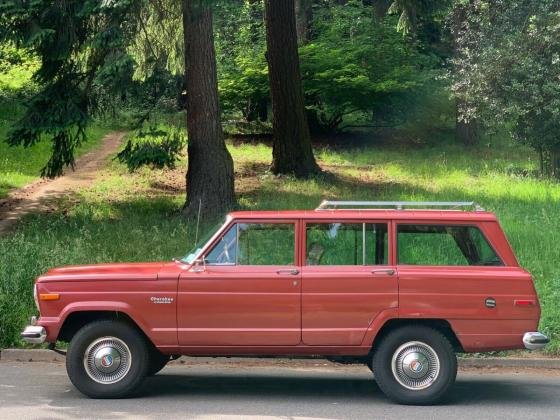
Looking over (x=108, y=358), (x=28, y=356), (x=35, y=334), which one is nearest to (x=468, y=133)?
(x=28, y=356)

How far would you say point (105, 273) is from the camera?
8000mm

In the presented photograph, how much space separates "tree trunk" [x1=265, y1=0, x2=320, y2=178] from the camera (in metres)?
21.0

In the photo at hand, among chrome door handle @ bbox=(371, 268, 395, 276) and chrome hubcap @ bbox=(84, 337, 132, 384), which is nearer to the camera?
chrome door handle @ bbox=(371, 268, 395, 276)

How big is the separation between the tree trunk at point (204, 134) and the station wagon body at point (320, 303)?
29.7 feet

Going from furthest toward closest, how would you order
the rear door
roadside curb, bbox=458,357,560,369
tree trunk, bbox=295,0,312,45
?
tree trunk, bbox=295,0,312,45 < roadside curb, bbox=458,357,560,369 < the rear door

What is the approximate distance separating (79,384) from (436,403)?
3.34m

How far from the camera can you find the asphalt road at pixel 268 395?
7598 millimetres

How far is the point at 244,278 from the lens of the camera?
7887mm

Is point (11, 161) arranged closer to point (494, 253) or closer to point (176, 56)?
point (176, 56)

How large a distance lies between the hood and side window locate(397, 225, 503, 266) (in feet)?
7.76

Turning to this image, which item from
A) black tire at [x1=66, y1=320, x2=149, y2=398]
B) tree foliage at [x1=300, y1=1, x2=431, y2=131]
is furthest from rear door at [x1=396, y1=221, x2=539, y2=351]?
tree foliage at [x1=300, y1=1, x2=431, y2=131]

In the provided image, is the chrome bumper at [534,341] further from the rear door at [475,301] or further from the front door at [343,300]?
the front door at [343,300]

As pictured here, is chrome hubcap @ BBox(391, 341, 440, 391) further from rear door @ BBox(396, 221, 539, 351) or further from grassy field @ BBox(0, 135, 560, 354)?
grassy field @ BBox(0, 135, 560, 354)

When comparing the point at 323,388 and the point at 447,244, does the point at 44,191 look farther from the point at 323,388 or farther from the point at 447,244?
the point at 447,244
